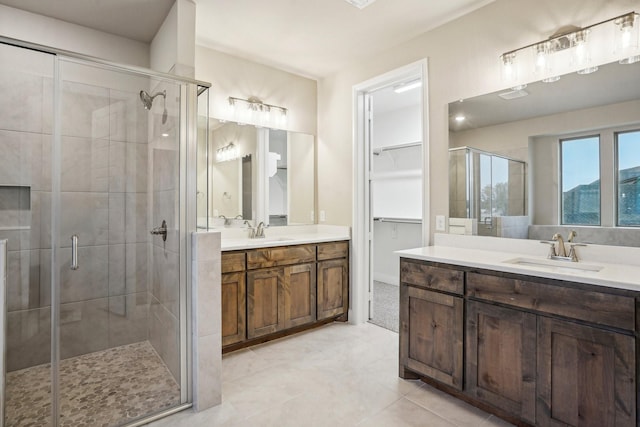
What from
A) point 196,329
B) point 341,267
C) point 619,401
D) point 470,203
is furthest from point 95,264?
point 619,401

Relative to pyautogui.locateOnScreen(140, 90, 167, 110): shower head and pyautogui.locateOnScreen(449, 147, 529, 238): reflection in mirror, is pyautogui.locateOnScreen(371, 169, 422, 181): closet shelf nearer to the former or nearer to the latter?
pyautogui.locateOnScreen(449, 147, 529, 238): reflection in mirror

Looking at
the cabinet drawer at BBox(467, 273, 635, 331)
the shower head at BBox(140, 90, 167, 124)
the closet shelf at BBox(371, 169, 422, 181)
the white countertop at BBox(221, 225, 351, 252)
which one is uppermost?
the shower head at BBox(140, 90, 167, 124)

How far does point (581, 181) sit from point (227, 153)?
2.73 metres

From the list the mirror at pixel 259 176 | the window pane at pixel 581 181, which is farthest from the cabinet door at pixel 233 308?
the window pane at pixel 581 181

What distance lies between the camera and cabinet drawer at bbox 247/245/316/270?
2783 mm

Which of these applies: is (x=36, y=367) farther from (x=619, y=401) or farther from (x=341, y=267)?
(x=619, y=401)

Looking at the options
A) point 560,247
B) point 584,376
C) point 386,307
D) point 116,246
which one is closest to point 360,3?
point 560,247

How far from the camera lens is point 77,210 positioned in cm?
183

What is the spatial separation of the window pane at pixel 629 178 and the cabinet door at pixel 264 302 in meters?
2.36

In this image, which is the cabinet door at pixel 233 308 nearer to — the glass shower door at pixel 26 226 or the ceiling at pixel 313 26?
the glass shower door at pixel 26 226

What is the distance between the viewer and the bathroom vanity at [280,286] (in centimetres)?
267

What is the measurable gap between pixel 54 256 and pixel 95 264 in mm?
243

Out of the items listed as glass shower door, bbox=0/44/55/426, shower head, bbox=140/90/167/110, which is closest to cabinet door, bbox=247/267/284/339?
glass shower door, bbox=0/44/55/426

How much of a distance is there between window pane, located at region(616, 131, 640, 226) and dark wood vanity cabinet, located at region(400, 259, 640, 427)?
0.64 m
